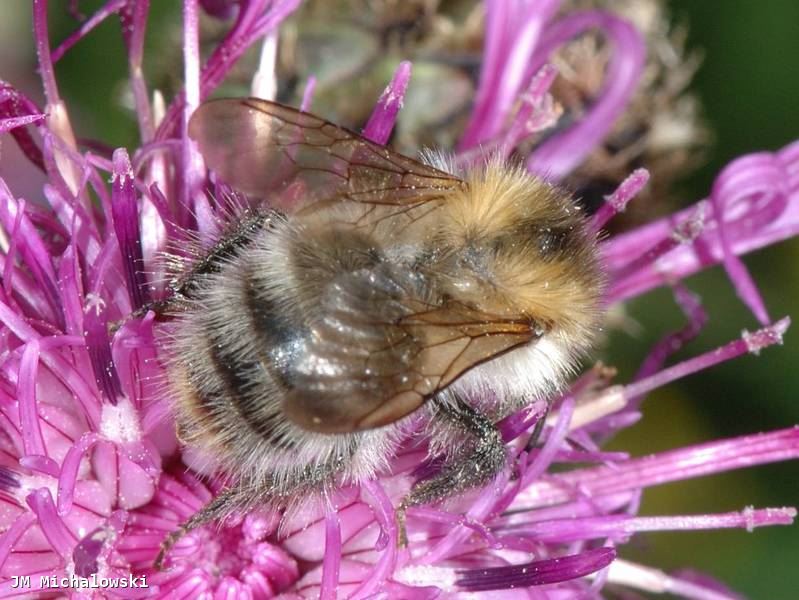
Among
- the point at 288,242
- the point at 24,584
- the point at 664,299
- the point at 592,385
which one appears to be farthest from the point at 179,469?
the point at 664,299

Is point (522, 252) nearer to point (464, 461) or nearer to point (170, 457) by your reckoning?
point (464, 461)

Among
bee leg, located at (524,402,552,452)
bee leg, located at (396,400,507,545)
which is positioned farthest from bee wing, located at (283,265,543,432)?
bee leg, located at (524,402,552,452)

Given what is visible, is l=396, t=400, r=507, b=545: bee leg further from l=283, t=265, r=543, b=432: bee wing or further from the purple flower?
l=283, t=265, r=543, b=432: bee wing

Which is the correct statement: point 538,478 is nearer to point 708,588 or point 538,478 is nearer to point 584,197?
point 708,588
